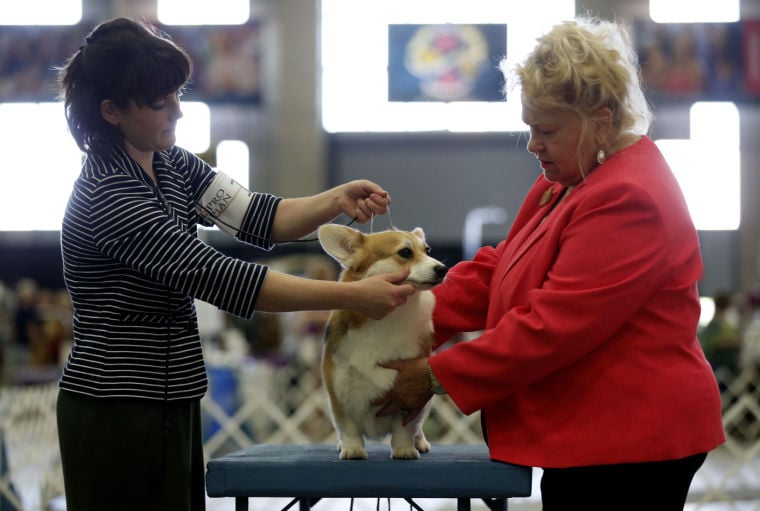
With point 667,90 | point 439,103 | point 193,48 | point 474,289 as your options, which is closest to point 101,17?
point 193,48

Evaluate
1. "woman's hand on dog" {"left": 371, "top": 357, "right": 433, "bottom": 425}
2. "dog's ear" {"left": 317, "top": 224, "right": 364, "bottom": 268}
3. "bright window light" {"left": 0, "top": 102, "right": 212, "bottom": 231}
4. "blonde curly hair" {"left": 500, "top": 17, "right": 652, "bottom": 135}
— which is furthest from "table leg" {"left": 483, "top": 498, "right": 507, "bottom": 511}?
"bright window light" {"left": 0, "top": 102, "right": 212, "bottom": 231}

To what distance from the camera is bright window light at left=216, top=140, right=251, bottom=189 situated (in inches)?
620

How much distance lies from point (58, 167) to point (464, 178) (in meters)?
7.25

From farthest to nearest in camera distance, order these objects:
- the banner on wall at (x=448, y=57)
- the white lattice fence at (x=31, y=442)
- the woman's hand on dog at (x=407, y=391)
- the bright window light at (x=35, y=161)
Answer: the bright window light at (x=35, y=161) → the banner on wall at (x=448, y=57) → the white lattice fence at (x=31, y=442) → the woman's hand on dog at (x=407, y=391)

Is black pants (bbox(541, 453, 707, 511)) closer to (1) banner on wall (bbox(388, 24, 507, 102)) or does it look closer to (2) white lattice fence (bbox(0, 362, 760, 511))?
(2) white lattice fence (bbox(0, 362, 760, 511))

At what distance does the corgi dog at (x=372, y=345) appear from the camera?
213 centimetres

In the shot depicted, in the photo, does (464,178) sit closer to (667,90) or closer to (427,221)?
(427,221)

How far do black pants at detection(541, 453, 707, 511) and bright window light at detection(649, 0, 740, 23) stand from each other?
15.0 meters

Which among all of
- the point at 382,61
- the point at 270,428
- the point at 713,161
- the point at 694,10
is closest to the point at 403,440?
the point at 270,428

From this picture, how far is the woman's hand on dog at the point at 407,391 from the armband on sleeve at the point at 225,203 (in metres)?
0.56

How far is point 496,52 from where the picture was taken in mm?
14281

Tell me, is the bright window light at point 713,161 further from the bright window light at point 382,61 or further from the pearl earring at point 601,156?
the pearl earring at point 601,156

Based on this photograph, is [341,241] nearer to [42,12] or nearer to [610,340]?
[610,340]

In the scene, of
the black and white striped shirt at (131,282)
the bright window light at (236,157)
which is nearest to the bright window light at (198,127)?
the bright window light at (236,157)
